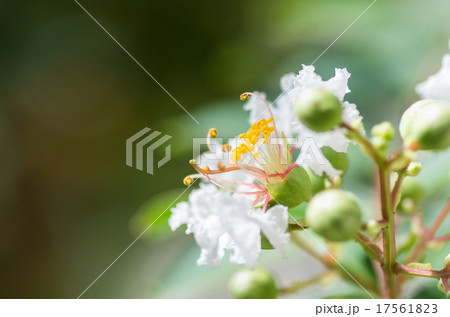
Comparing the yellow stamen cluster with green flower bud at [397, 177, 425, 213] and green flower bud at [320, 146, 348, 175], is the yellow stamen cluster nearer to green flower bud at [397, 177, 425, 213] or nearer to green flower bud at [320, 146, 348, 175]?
green flower bud at [320, 146, 348, 175]

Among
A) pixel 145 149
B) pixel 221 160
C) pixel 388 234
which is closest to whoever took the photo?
pixel 388 234

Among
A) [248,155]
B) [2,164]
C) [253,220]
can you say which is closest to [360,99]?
[248,155]

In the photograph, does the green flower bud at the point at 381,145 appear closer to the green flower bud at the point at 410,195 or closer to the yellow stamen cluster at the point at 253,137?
the yellow stamen cluster at the point at 253,137

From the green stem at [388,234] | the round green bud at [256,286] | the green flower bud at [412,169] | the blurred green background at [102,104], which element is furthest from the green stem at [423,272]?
the blurred green background at [102,104]

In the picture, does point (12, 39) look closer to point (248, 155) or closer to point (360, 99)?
point (360, 99)

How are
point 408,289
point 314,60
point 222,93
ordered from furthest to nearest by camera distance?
point 222,93 → point 314,60 → point 408,289

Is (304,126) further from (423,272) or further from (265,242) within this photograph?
(423,272)

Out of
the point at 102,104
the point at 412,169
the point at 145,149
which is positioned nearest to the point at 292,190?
the point at 412,169
